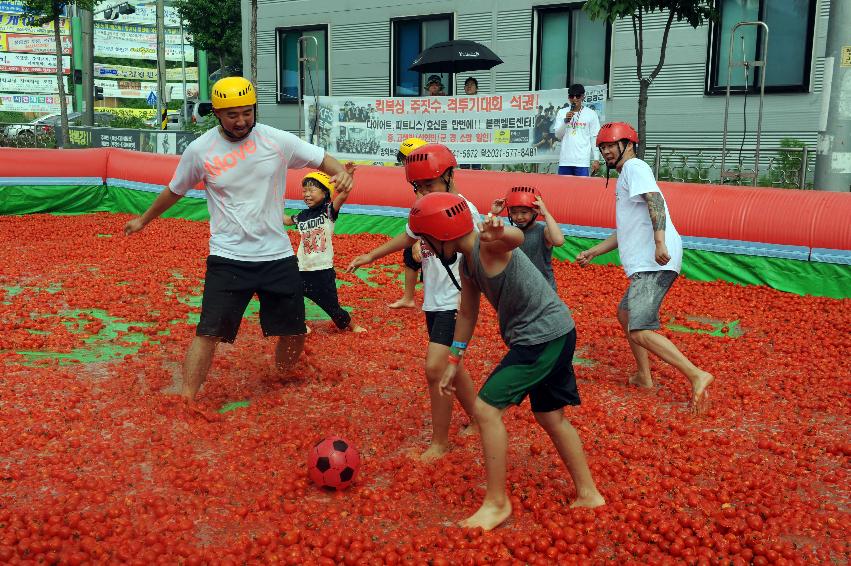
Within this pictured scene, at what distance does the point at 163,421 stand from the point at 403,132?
40.8 feet

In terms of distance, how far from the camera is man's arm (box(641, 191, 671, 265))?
611 cm

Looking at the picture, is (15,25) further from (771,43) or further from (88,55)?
(771,43)

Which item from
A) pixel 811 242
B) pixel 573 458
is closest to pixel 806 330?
pixel 811 242

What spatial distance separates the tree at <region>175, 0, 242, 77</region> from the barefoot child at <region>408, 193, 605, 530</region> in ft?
138

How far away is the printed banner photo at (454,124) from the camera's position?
15.7 meters

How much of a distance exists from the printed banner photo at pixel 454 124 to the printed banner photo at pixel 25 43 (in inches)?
1755

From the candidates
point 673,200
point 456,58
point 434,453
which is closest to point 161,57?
point 456,58

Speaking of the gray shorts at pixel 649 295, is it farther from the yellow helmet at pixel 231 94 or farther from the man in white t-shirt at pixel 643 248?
the yellow helmet at pixel 231 94

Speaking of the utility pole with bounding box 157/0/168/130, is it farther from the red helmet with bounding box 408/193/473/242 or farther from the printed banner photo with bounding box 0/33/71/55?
the red helmet with bounding box 408/193/473/242

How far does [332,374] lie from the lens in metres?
7.02

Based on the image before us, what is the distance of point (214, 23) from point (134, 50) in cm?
2024

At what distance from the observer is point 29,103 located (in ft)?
184

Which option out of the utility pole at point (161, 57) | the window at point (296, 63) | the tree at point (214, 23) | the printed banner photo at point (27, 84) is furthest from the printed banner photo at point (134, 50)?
the window at point (296, 63)

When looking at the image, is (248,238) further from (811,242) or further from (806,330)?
(811,242)
